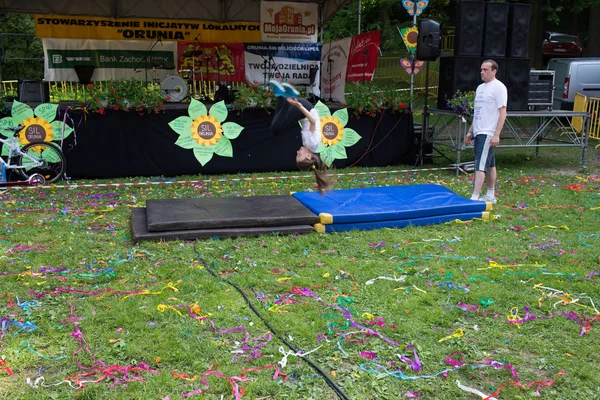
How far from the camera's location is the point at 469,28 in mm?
10664

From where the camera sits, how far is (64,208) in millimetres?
7680

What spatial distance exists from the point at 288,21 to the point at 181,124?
20.7 ft

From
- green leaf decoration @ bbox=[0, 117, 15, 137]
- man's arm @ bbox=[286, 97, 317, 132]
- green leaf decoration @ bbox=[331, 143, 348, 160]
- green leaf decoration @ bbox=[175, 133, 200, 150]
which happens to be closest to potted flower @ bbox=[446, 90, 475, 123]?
green leaf decoration @ bbox=[331, 143, 348, 160]

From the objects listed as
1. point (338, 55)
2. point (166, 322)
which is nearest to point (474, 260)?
point (166, 322)

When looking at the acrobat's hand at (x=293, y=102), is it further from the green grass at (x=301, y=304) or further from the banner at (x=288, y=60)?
the banner at (x=288, y=60)

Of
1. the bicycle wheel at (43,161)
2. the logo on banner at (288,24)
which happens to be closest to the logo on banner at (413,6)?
the logo on banner at (288,24)

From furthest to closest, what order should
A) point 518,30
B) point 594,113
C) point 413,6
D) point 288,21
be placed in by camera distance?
point 288,21, point 594,113, point 413,6, point 518,30

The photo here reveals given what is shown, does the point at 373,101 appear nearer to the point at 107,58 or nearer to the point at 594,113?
the point at 594,113

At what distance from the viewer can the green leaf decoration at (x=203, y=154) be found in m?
10.4

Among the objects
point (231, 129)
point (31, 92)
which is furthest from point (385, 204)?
point (31, 92)

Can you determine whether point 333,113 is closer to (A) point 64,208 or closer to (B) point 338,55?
(B) point 338,55

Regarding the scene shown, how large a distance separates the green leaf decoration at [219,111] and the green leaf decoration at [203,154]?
59 centimetres

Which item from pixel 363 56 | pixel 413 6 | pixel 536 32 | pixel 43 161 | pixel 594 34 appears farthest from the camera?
pixel 536 32

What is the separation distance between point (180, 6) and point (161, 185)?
7640mm
